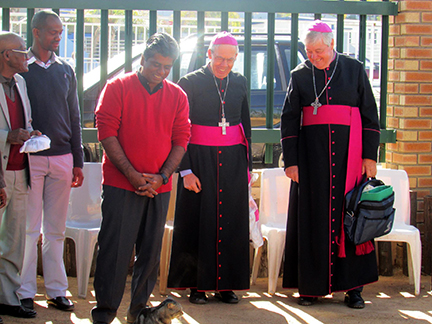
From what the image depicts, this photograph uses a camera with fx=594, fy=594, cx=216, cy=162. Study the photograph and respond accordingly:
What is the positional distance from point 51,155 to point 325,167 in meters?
1.93

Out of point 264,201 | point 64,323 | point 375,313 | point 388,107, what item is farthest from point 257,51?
point 64,323

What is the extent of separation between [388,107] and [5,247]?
3527mm

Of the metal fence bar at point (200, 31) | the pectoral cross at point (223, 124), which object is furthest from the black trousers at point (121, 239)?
the metal fence bar at point (200, 31)

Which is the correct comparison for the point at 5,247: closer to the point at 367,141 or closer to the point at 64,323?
the point at 64,323

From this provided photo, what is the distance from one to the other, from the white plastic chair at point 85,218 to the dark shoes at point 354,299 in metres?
1.93

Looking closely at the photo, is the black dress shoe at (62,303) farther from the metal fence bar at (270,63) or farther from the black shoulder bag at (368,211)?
the metal fence bar at (270,63)

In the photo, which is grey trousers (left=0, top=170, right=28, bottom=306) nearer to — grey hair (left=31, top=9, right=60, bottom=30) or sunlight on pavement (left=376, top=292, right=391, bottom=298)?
grey hair (left=31, top=9, right=60, bottom=30)

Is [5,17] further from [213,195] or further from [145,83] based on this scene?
[213,195]

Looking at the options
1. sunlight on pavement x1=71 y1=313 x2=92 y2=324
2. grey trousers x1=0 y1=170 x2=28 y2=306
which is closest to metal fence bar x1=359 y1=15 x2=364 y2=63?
grey trousers x1=0 y1=170 x2=28 y2=306

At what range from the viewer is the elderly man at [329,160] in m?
4.30

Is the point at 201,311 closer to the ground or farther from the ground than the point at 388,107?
closer to the ground

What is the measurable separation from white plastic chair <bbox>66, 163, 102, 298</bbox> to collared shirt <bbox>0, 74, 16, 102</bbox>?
1162 millimetres

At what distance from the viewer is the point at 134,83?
3.46 metres

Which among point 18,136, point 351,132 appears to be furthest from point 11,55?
point 351,132
